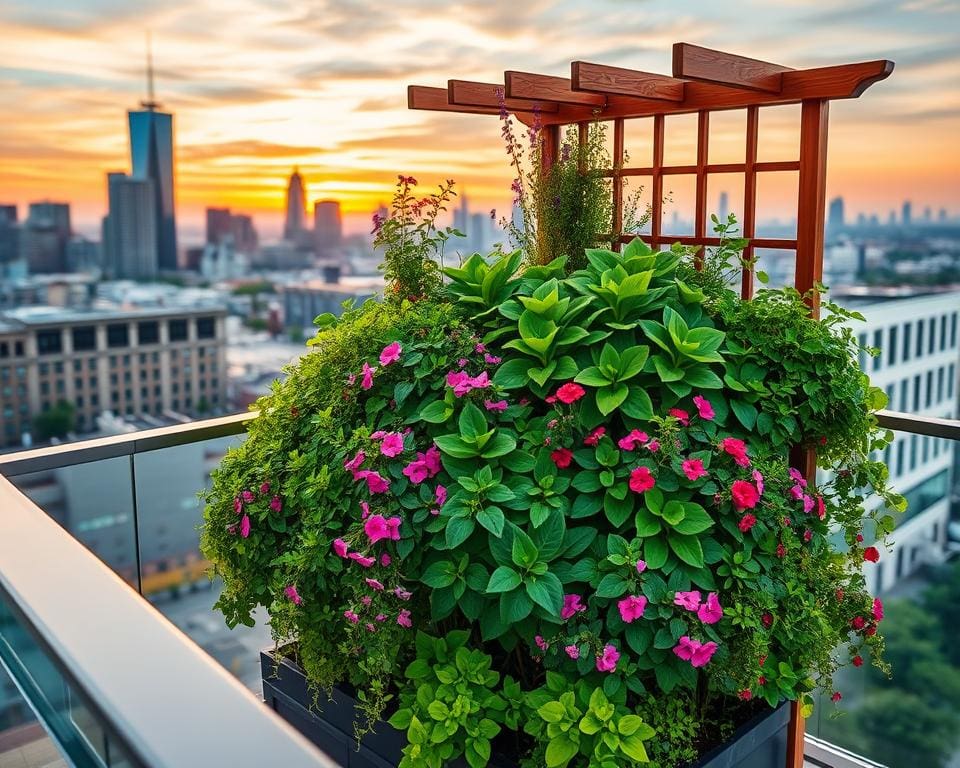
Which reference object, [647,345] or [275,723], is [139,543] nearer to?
[647,345]

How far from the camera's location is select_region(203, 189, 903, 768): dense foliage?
1867 mm

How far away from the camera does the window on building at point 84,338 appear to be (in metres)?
9.38

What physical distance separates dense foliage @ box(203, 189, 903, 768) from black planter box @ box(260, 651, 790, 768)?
68 mm

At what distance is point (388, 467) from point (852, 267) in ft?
15.4

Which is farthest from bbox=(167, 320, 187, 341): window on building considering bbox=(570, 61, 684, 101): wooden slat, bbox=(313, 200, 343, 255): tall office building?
bbox=(570, 61, 684, 101): wooden slat

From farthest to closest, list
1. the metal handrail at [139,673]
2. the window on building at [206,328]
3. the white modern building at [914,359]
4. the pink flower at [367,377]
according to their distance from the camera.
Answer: the window on building at [206,328]
the white modern building at [914,359]
the pink flower at [367,377]
the metal handrail at [139,673]

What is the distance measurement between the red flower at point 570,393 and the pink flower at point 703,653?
0.60 m

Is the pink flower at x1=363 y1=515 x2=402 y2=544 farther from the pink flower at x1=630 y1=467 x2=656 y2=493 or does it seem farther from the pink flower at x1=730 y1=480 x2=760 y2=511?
the pink flower at x1=730 y1=480 x2=760 y2=511

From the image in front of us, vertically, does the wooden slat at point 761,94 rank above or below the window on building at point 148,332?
above

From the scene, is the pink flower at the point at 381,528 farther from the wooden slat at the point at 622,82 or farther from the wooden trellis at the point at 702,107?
the wooden slat at the point at 622,82

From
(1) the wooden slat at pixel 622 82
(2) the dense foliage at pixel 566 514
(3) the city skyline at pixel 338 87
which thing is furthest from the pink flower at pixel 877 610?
(3) the city skyline at pixel 338 87

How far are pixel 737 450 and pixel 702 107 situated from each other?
149 cm

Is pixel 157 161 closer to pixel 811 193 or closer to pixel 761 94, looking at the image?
pixel 761 94

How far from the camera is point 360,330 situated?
2.37 m
